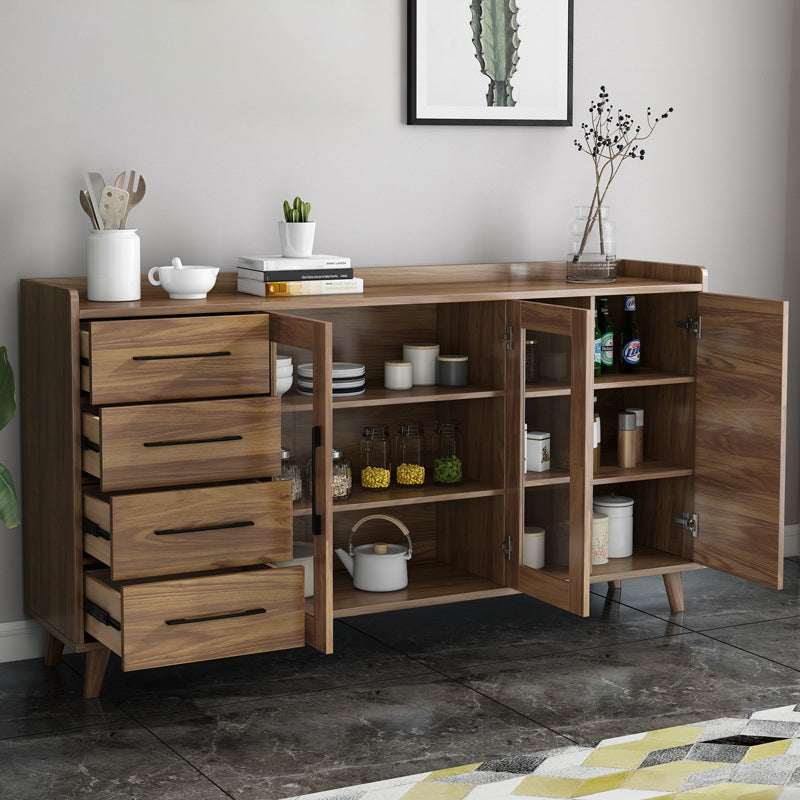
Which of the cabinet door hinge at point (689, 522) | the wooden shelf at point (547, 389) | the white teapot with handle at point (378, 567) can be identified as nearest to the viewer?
the wooden shelf at point (547, 389)

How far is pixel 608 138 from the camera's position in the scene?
12.7 feet

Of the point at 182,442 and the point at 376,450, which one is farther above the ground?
the point at 182,442

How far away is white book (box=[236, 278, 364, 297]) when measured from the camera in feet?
10.7

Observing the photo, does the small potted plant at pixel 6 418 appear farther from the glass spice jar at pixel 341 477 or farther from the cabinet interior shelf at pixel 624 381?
the cabinet interior shelf at pixel 624 381

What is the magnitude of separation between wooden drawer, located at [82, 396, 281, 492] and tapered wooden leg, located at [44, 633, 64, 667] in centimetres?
61

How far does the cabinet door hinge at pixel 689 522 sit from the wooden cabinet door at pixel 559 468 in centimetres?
57

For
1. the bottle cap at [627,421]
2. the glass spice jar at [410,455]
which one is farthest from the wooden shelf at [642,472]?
the glass spice jar at [410,455]

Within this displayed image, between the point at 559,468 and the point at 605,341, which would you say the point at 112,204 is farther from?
the point at 605,341

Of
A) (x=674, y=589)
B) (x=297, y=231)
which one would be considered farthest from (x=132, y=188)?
(x=674, y=589)

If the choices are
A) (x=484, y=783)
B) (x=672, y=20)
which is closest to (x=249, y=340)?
(x=484, y=783)

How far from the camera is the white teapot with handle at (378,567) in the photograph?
3455mm

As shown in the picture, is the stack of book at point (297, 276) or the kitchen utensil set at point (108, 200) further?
the stack of book at point (297, 276)

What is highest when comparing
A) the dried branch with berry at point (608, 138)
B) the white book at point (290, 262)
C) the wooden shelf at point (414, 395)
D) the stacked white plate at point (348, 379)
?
the dried branch with berry at point (608, 138)

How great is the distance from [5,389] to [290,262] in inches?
30.9
